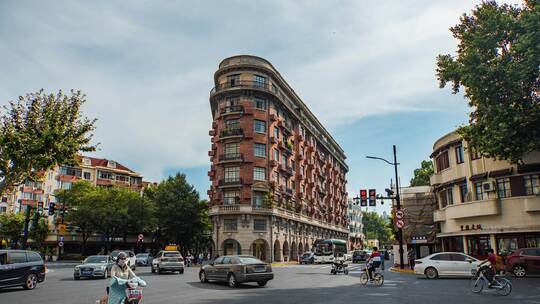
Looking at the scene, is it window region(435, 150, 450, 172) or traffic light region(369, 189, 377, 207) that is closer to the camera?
traffic light region(369, 189, 377, 207)

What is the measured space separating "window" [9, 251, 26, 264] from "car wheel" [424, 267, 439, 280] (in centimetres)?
1970

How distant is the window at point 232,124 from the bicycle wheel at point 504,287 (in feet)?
136

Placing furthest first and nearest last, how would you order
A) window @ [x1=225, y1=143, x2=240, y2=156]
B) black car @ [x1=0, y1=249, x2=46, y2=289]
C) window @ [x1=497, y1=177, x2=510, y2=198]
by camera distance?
window @ [x1=225, y1=143, x2=240, y2=156] < window @ [x1=497, y1=177, x2=510, y2=198] < black car @ [x1=0, y1=249, x2=46, y2=289]

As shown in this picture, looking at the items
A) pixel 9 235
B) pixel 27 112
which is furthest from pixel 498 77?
pixel 9 235

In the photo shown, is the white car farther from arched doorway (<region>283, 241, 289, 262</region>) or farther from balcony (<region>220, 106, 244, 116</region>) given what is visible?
arched doorway (<region>283, 241, 289, 262</region>)

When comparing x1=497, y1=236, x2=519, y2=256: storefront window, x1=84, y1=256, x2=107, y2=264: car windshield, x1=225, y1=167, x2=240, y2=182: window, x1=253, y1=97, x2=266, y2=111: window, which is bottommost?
x1=84, y1=256, x2=107, y2=264: car windshield

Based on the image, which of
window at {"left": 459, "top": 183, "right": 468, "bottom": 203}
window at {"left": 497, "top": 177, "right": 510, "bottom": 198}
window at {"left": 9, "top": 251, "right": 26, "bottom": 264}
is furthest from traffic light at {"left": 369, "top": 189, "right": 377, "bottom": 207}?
window at {"left": 9, "top": 251, "right": 26, "bottom": 264}

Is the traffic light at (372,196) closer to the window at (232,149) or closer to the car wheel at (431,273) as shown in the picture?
the car wheel at (431,273)

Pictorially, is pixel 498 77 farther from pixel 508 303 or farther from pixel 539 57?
pixel 508 303

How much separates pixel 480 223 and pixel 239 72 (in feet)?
113

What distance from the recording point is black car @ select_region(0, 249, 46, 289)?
16016mm

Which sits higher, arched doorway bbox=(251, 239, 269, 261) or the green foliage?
the green foliage

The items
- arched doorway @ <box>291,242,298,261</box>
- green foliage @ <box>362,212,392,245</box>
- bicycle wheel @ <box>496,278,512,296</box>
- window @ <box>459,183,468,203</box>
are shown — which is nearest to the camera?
bicycle wheel @ <box>496,278,512,296</box>

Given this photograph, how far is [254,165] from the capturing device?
172ft
